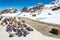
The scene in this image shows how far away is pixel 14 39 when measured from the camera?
1717 cm

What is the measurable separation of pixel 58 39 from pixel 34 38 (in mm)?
3230

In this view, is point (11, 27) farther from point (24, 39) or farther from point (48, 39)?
point (48, 39)

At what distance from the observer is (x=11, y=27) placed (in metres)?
21.5

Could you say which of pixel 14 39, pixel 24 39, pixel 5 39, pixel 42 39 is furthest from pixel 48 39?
pixel 5 39

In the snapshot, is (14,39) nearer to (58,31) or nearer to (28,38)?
(28,38)

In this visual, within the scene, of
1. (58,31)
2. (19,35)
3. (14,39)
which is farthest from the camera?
(58,31)

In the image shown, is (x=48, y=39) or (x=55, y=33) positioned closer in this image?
(x=48, y=39)

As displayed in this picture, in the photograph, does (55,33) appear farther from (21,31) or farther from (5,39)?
(5,39)

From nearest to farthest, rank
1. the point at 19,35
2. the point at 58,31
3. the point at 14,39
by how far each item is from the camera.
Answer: the point at 14,39
the point at 19,35
the point at 58,31

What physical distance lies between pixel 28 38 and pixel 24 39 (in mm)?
692

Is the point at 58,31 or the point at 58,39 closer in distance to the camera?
the point at 58,39

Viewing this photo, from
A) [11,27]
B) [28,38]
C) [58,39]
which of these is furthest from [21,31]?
[58,39]

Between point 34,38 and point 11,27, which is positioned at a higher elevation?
point 11,27

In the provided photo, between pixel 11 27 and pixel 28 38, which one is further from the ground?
pixel 11 27
